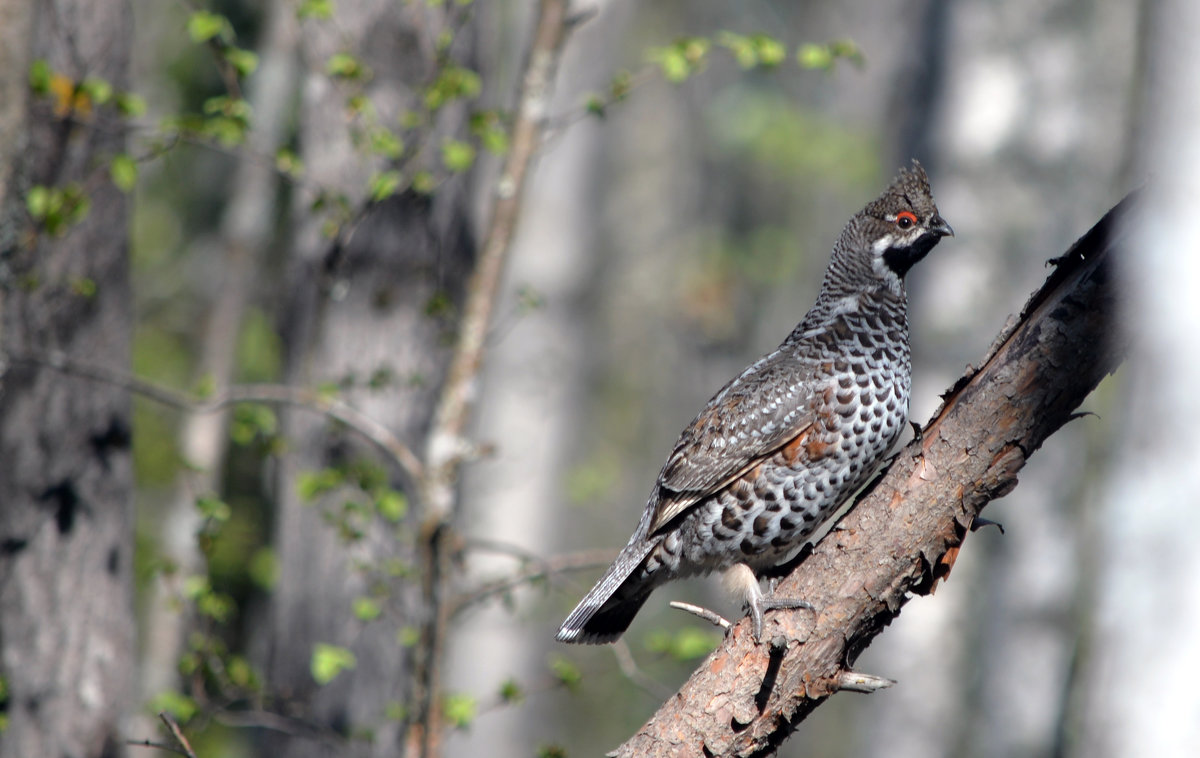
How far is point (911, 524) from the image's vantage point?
2695 millimetres

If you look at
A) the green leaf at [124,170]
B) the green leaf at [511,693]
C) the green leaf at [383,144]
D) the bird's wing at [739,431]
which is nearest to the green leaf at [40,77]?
the green leaf at [124,170]

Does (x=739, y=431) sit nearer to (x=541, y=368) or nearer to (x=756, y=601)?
(x=756, y=601)

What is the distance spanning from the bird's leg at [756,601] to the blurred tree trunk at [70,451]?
8.52 feet

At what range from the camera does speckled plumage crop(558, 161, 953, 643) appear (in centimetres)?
319

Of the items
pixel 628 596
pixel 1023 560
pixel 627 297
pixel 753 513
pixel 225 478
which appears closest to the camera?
pixel 753 513

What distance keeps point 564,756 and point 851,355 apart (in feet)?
5.15

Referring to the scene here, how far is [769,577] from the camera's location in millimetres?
3432

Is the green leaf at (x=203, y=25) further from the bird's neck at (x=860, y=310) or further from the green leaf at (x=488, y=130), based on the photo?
the bird's neck at (x=860, y=310)

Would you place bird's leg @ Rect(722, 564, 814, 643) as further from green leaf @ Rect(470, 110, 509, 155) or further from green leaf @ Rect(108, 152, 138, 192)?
green leaf @ Rect(108, 152, 138, 192)

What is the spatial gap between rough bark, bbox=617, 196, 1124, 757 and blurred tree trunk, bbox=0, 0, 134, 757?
2.42 meters

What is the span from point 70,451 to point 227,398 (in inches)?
31.2

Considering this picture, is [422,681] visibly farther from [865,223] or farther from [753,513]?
[865,223]

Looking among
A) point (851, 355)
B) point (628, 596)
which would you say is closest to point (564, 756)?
point (628, 596)

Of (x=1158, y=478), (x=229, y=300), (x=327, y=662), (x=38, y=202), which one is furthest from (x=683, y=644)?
(x=229, y=300)
